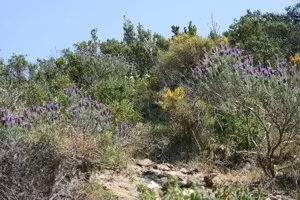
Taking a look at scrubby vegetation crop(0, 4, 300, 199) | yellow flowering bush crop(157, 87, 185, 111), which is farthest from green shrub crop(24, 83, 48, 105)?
yellow flowering bush crop(157, 87, 185, 111)

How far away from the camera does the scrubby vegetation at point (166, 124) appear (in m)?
5.02

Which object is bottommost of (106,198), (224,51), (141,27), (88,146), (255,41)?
(106,198)

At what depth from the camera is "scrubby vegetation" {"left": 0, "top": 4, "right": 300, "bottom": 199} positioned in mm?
5023

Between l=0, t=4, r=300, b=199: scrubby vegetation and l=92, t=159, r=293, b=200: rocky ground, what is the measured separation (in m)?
0.11

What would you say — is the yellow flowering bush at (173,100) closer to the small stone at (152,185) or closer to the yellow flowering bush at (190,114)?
the yellow flowering bush at (190,114)

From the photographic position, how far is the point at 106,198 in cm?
512

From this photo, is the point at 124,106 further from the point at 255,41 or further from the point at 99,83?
the point at 255,41

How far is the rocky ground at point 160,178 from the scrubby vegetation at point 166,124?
0.11 meters

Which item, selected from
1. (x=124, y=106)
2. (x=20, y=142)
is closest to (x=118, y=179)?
(x=20, y=142)

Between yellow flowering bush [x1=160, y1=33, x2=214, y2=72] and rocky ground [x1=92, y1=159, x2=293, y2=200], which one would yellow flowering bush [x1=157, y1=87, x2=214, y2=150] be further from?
yellow flowering bush [x1=160, y1=33, x2=214, y2=72]

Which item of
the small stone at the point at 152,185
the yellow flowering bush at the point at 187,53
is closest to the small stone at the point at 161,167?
the small stone at the point at 152,185

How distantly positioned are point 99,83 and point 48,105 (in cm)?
335

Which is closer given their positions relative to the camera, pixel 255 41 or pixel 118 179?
pixel 118 179

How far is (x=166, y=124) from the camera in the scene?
884 cm
